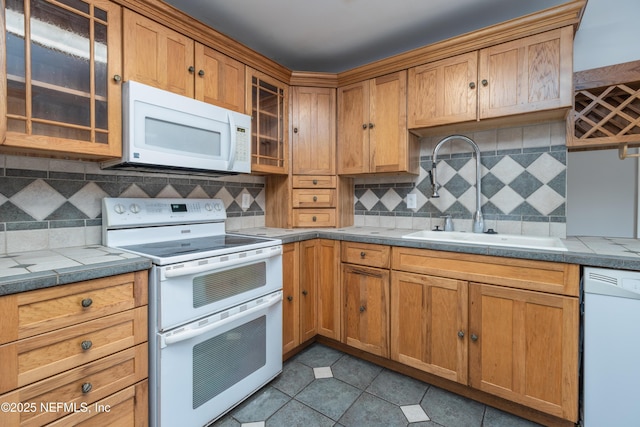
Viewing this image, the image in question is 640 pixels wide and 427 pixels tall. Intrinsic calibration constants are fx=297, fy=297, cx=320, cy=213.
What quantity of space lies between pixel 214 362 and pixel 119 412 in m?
0.39

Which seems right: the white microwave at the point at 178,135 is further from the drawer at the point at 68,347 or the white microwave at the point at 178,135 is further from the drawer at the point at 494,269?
the drawer at the point at 494,269

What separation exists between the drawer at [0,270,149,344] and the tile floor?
31.9 inches

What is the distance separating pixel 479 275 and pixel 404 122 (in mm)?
1168

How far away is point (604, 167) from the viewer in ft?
6.19

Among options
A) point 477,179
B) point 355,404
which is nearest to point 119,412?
Answer: point 355,404

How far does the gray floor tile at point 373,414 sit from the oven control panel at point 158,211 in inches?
56.5

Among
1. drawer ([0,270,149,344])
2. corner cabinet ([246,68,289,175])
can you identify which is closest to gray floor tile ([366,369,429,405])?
drawer ([0,270,149,344])

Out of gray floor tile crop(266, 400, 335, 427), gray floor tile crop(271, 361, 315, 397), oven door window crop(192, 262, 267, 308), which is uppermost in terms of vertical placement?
oven door window crop(192, 262, 267, 308)

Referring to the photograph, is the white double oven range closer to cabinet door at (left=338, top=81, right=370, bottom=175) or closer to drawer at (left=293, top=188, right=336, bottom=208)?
drawer at (left=293, top=188, right=336, bottom=208)

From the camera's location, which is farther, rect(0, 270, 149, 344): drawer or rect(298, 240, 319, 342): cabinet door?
rect(298, 240, 319, 342): cabinet door

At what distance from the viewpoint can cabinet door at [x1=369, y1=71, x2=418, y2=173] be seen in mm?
2162

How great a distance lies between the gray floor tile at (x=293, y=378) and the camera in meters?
1.75

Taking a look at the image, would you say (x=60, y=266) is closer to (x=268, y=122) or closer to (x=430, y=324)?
(x=268, y=122)

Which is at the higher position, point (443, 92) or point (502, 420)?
point (443, 92)
